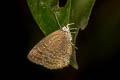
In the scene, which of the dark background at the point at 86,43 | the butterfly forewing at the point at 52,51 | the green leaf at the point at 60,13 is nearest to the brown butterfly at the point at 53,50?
the butterfly forewing at the point at 52,51

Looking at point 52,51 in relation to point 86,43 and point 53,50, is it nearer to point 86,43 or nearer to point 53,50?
point 53,50

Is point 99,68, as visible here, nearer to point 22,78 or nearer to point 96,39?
point 96,39

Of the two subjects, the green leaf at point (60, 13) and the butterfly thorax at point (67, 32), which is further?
the butterfly thorax at point (67, 32)

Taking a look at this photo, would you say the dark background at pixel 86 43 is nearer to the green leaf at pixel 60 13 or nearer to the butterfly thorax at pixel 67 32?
the butterfly thorax at pixel 67 32

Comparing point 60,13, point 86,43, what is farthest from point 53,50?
point 86,43

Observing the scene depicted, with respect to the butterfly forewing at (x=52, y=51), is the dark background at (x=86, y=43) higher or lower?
lower

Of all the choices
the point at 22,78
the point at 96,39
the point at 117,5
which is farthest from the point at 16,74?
the point at 117,5
